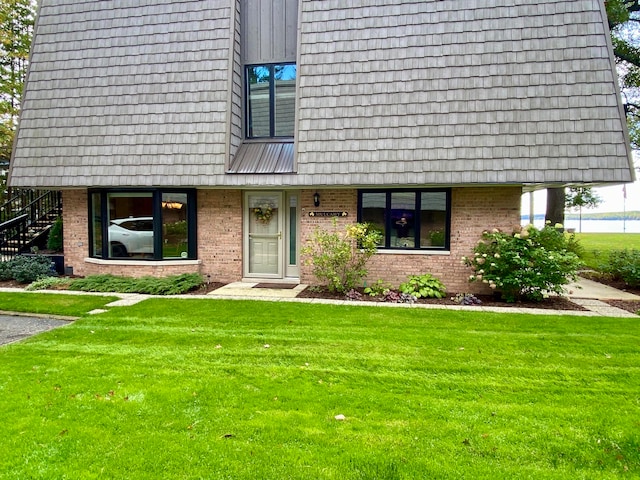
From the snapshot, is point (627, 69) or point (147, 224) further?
point (627, 69)

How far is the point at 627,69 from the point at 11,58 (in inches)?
930

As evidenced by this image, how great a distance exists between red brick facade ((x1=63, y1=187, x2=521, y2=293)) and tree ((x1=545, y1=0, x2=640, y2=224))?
6435mm

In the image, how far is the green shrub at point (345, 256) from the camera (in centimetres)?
841

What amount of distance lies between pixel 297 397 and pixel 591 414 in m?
2.56

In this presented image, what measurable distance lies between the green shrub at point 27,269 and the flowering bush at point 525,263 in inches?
385

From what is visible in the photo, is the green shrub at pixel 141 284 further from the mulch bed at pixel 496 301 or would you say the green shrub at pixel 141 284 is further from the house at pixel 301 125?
the house at pixel 301 125

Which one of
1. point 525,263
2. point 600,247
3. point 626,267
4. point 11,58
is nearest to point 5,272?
point 11,58

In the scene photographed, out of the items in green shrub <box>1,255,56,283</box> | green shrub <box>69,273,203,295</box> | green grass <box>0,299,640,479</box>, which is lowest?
green grass <box>0,299,640,479</box>

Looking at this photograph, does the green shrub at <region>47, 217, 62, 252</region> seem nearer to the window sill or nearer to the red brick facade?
the red brick facade

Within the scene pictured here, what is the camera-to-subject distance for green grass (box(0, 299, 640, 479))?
2.82m

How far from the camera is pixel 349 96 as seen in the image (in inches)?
348

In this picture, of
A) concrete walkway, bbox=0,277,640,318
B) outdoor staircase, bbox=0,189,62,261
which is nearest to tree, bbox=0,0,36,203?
outdoor staircase, bbox=0,189,62,261

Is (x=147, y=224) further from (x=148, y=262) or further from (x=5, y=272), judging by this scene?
(x=5, y=272)

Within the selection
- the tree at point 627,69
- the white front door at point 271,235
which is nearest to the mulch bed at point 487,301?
the white front door at point 271,235
